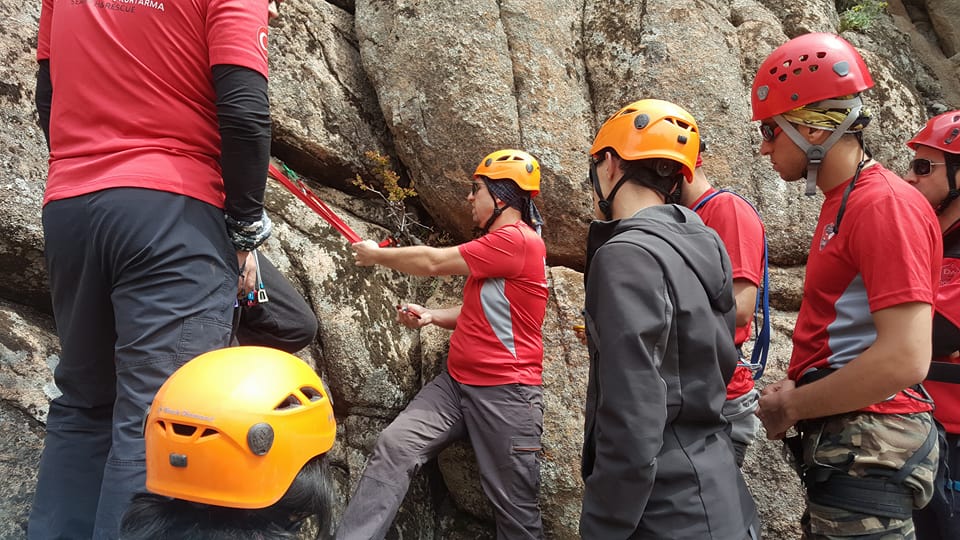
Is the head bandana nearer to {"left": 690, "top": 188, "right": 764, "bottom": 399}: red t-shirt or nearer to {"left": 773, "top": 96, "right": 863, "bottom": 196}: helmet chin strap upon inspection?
{"left": 690, "top": 188, "right": 764, "bottom": 399}: red t-shirt

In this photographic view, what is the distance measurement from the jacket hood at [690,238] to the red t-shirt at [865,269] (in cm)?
44

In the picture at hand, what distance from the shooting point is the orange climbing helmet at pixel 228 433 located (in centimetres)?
185

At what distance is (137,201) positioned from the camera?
2.40 metres

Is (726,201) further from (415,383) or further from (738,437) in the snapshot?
(415,383)

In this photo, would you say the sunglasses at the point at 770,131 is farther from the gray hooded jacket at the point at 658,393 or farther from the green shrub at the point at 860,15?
the green shrub at the point at 860,15

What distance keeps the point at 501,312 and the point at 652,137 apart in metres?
2.12

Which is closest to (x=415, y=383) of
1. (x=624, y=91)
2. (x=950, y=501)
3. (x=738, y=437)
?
(x=738, y=437)

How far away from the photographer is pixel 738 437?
303 cm

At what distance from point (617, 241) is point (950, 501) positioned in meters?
1.98

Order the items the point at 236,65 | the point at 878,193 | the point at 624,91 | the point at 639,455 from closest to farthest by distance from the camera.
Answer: the point at 639,455
the point at 878,193
the point at 236,65
the point at 624,91

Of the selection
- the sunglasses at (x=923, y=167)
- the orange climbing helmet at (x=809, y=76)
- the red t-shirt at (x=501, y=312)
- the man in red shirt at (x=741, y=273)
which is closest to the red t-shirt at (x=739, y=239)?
the man in red shirt at (x=741, y=273)

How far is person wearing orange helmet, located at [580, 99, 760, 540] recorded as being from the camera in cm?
195

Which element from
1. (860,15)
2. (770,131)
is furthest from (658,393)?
(860,15)

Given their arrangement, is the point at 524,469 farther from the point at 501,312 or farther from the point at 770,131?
the point at 770,131
